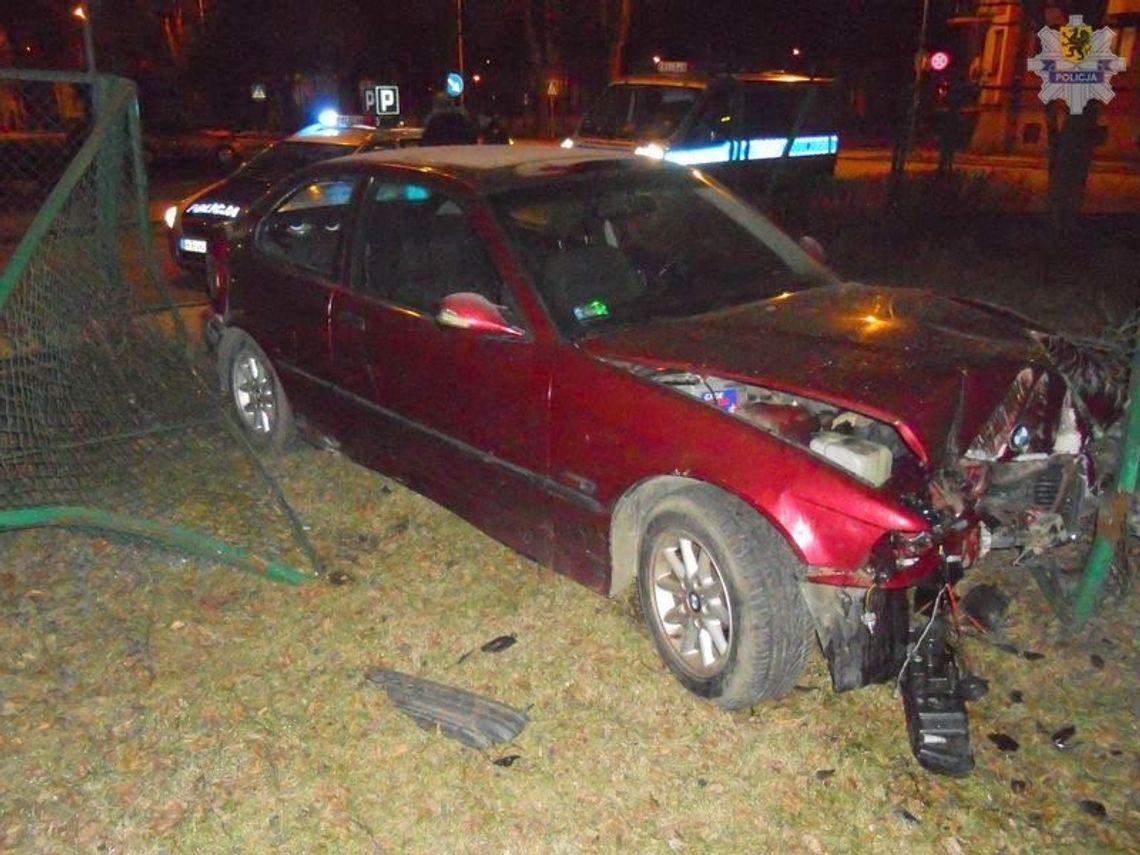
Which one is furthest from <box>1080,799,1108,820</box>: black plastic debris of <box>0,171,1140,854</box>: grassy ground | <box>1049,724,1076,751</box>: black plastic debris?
<box>1049,724,1076,751</box>: black plastic debris

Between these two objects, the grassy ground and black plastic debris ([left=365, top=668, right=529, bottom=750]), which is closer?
the grassy ground

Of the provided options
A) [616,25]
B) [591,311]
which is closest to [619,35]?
[616,25]

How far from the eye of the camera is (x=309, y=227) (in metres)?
5.34

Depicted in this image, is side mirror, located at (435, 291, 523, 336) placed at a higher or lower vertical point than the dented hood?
higher

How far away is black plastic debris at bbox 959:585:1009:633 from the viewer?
12.1 feet

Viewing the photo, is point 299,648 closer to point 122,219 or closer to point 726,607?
point 726,607

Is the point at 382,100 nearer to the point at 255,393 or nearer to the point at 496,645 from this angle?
the point at 255,393

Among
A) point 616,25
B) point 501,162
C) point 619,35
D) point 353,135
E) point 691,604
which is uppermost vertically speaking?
point 616,25

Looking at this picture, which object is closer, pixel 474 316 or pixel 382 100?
pixel 474 316

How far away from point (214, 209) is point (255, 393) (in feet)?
14.3

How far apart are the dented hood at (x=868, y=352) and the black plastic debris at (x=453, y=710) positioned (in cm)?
123

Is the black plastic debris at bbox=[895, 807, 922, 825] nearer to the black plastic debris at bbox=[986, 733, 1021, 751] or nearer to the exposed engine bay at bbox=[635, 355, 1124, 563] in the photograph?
the black plastic debris at bbox=[986, 733, 1021, 751]

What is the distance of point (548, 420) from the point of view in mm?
3635

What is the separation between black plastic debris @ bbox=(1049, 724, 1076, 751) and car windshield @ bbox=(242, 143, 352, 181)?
827 cm
